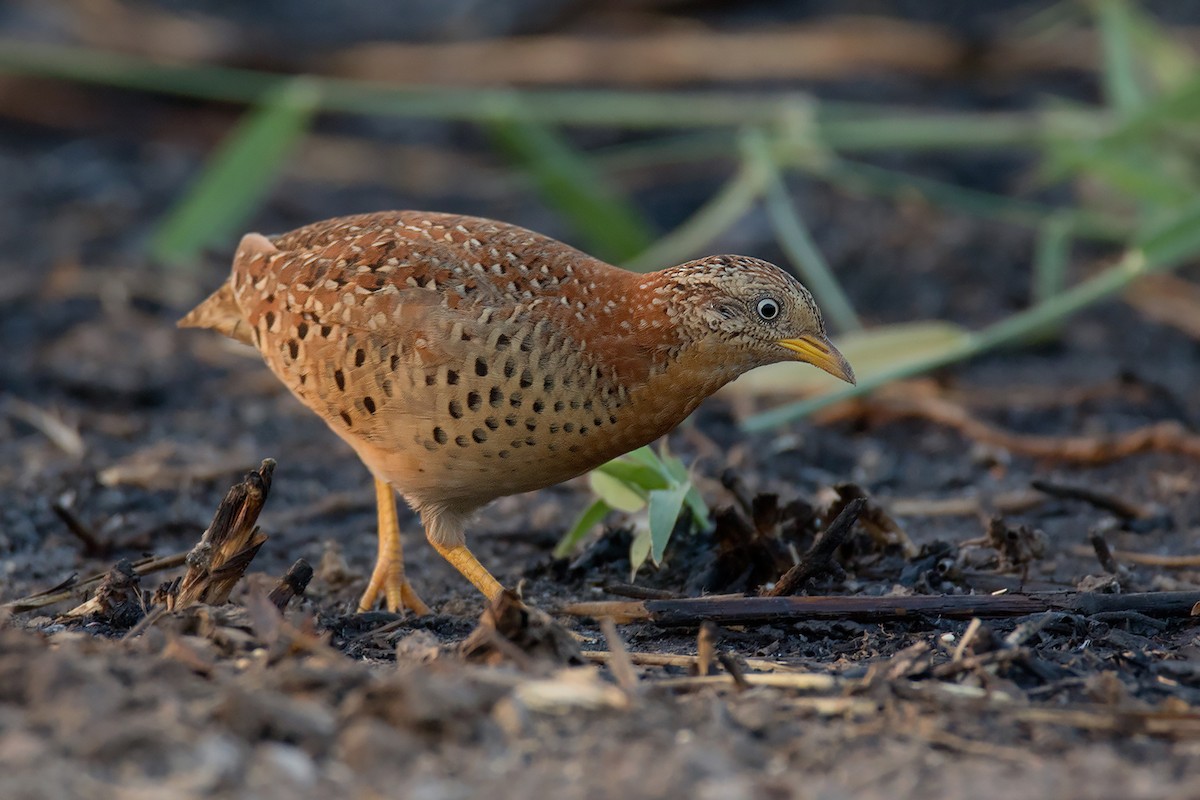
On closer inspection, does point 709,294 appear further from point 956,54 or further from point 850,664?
point 956,54

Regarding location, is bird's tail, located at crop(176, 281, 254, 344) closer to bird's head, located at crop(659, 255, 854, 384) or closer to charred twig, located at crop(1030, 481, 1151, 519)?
bird's head, located at crop(659, 255, 854, 384)

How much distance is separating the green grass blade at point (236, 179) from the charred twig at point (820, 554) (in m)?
5.10

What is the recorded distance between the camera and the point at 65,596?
4.89 metres

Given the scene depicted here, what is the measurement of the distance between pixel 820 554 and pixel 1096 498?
187cm

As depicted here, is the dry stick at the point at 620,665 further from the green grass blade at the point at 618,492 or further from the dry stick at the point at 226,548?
the green grass blade at the point at 618,492

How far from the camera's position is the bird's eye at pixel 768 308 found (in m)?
4.83

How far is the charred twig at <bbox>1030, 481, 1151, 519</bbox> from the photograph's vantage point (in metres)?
5.96

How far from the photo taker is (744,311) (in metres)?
4.84

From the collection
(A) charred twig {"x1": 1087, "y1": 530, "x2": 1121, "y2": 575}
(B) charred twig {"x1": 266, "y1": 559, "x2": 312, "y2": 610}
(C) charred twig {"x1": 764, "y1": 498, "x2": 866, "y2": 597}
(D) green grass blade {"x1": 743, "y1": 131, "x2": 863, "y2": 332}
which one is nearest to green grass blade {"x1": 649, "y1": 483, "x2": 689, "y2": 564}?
(C) charred twig {"x1": 764, "y1": 498, "x2": 866, "y2": 597}

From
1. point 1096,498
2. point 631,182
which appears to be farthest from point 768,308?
point 631,182

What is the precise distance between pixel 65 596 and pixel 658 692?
223cm

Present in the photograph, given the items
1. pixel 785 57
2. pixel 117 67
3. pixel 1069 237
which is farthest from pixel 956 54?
pixel 117 67

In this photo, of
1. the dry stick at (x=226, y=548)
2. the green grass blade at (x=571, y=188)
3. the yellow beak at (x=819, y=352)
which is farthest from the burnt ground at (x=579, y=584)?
the green grass blade at (x=571, y=188)

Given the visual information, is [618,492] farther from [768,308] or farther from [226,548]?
[226,548]
